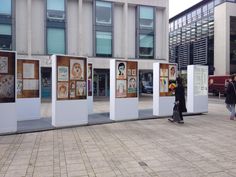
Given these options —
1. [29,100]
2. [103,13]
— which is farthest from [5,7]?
[29,100]

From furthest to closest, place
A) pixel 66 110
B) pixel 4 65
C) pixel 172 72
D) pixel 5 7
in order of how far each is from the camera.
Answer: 1. pixel 5 7
2. pixel 172 72
3. pixel 66 110
4. pixel 4 65

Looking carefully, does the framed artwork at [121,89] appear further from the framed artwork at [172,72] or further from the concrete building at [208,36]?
the concrete building at [208,36]

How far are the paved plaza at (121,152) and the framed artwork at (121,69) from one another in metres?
2.50

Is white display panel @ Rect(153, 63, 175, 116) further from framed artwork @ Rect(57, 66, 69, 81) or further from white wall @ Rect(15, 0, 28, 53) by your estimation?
white wall @ Rect(15, 0, 28, 53)

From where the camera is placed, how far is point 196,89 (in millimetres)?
13086

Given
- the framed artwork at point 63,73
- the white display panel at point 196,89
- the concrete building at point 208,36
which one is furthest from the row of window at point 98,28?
the concrete building at point 208,36

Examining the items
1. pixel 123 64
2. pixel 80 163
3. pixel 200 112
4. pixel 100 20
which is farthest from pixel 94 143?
pixel 100 20

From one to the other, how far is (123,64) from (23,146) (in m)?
5.56

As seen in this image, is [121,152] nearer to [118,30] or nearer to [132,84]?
[132,84]

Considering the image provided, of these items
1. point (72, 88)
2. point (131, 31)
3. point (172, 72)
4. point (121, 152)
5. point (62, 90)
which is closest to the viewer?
point (121, 152)

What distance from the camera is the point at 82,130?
8.91m

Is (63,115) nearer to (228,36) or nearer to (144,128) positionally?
(144,128)

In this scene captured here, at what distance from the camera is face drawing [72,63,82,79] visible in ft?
31.4

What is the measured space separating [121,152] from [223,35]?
35.0 meters
